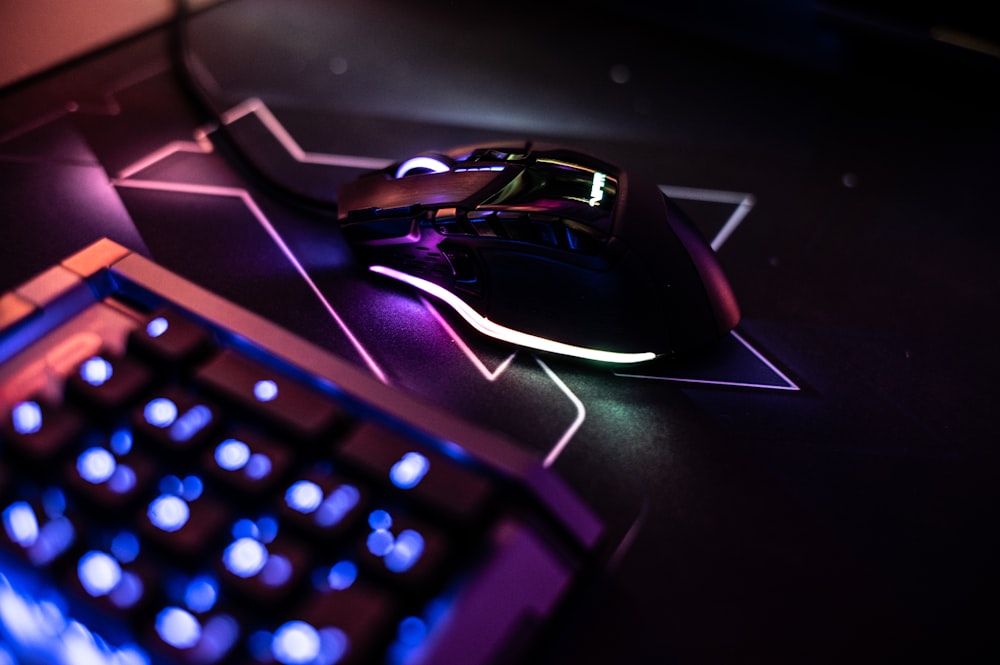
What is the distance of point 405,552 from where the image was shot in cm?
32

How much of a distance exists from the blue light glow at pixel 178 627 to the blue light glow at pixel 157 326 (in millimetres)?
138

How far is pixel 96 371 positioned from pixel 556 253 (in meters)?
0.26

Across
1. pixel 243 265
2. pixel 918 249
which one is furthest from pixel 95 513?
pixel 918 249

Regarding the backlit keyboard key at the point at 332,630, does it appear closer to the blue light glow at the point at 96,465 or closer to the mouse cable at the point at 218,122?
the blue light glow at the point at 96,465

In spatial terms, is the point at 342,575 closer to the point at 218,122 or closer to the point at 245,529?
the point at 245,529

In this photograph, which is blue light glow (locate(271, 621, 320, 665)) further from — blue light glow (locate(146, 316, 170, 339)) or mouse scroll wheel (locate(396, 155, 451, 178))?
mouse scroll wheel (locate(396, 155, 451, 178))

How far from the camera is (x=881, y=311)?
0.57 meters

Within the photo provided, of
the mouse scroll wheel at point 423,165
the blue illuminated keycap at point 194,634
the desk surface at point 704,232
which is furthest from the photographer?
the mouse scroll wheel at point 423,165

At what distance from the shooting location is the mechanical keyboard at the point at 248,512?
0.30 meters

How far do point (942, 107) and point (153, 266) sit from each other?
0.78 metres

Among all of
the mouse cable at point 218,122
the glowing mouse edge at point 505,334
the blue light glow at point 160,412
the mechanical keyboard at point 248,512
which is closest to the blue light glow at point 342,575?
the mechanical keyboard at point 248,512

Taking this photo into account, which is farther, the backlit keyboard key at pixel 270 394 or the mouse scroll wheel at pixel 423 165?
the mouse scroll wheel at pixel 423 165

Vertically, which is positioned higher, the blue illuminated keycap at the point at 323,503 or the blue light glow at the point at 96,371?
the blue illuminated keycap at the point at 323,503

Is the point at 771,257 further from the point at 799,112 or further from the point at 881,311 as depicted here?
the point at 799,112
